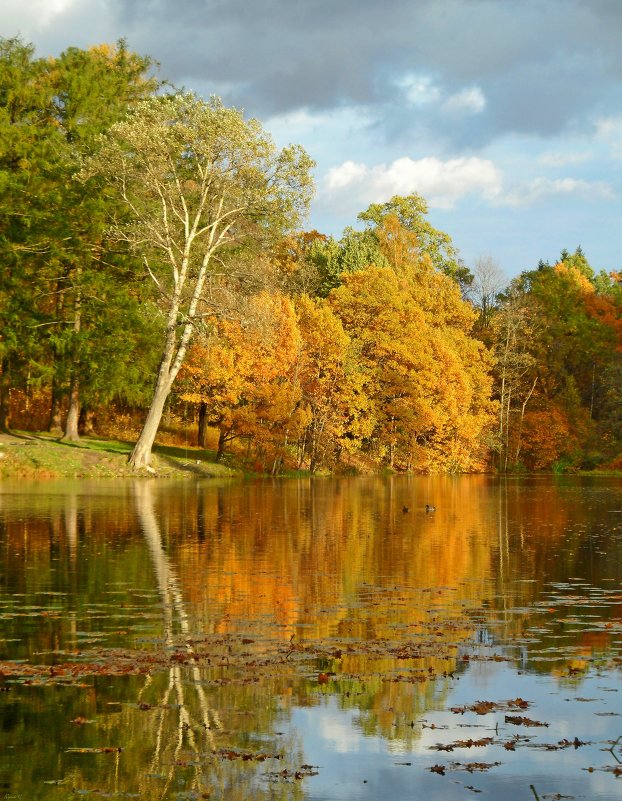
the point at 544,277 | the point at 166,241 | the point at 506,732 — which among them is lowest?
the point at 506,732

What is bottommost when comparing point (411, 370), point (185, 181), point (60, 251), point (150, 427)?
point (150, 427)

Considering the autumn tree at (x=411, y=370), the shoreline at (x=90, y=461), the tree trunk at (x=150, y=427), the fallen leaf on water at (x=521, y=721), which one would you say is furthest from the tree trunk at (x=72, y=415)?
the fallen leaf on water at (x=521, y=721)

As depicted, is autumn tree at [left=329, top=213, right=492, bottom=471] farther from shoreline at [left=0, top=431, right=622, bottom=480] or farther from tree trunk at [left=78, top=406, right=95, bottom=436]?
tree trunk at [left=78, top=406, right=95, bottom=436]

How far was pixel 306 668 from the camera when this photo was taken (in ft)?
34.0

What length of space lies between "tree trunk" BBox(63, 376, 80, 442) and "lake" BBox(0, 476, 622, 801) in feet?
107

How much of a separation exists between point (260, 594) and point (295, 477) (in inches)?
1829

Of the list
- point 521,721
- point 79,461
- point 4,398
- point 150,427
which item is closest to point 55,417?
point 4,398

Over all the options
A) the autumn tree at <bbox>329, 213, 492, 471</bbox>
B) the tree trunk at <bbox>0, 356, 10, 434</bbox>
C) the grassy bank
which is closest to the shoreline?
the grassy bank

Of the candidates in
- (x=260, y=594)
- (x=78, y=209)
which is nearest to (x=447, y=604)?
(x=260, y=594)

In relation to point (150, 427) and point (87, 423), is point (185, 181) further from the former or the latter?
point (87, 423)

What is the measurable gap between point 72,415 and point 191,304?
31.0 ft

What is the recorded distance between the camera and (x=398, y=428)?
77.3 m

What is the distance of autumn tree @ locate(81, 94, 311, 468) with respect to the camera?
49.2 m

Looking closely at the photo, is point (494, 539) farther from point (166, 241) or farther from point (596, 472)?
point (596, 472)
